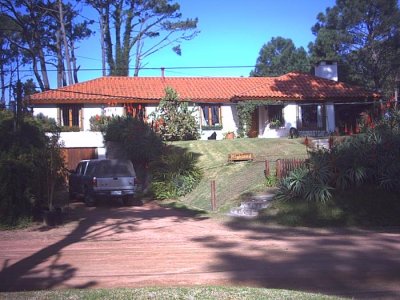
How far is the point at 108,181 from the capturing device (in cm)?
1828

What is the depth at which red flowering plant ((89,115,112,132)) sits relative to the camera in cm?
2722

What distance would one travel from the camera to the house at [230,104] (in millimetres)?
31375

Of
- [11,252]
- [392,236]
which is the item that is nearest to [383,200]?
[392,236]

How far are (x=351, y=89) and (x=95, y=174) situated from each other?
21306mm

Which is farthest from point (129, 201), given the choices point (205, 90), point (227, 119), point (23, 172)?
point (205, 90)

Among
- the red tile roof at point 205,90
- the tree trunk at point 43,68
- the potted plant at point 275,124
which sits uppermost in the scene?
the tree trunk at point 43,68

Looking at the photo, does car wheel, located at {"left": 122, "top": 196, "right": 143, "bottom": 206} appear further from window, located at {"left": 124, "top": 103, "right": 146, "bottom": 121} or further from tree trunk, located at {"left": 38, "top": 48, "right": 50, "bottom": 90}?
tree trunk, located at {"left": 38, "top": 48, "right": 50, "bottom": 90}

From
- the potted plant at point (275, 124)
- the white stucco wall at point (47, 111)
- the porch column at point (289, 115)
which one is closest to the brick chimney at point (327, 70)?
the porch column at point (289, 115)

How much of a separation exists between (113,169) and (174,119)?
10775mm

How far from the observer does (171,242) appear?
429 inches

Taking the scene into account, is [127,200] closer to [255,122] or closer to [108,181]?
[108,181]

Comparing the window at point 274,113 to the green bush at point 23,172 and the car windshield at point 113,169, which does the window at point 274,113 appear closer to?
the car windshield at point 113,169

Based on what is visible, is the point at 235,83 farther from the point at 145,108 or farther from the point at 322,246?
the point at 322,246

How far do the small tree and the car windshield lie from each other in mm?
9842
